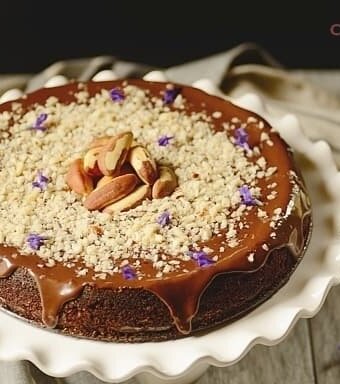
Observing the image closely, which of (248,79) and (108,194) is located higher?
(108,194)

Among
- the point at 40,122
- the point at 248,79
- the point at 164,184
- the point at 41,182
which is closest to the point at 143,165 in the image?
the point at 164,184

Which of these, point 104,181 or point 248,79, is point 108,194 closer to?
point 104,181

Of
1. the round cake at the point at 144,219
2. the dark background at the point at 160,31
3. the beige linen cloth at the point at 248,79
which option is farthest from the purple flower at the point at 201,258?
the dark background at the point at 160,31

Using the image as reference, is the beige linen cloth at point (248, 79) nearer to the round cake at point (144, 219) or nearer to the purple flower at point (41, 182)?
the round cake at point (144, 219)

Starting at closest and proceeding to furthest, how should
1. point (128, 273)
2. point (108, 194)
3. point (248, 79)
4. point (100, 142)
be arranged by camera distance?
point (128, 273)
point (108, 194)
point (100, 142)
point (248, 79)

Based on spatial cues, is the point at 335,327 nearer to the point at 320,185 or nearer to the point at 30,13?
the point at 320,185

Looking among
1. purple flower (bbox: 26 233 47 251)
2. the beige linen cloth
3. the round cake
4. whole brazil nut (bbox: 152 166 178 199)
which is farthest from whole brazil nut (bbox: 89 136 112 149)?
the beige linen cloth

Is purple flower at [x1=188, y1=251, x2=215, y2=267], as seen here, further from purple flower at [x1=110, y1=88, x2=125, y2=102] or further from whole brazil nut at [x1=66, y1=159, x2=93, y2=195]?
purple flower at [x1=110, y1=88, x2=125, y2=102]

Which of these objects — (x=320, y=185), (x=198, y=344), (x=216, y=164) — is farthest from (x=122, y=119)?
(x=198, y=344)
